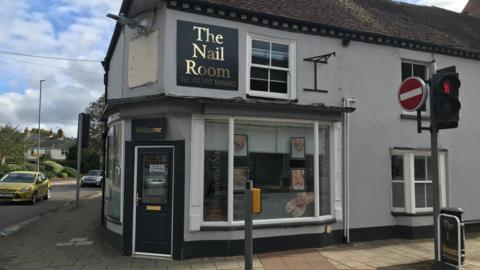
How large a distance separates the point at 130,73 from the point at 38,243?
4.47 metres

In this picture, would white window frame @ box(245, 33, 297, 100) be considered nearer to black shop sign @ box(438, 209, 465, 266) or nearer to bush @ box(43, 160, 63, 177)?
black shop sign @ box(438, 209, 465, 266)

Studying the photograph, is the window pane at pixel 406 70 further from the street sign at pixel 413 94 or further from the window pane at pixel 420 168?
the street sign at pixel 413 94

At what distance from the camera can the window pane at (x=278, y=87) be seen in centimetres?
1011

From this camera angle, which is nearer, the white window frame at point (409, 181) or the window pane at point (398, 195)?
the white window frame at point (409, 181)

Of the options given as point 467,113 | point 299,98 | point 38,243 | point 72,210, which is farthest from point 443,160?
point 72,210

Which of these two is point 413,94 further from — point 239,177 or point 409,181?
point 409,181

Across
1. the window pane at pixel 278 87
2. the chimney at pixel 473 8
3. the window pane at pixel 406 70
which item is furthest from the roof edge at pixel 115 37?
the chimney at pixel 473 8

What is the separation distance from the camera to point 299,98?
10.2 m

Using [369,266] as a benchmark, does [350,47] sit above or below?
above

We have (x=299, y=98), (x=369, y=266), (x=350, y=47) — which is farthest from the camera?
(x=350, y=47)

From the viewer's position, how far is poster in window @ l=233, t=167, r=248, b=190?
368 inches

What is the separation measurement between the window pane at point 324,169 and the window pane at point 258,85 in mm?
1645

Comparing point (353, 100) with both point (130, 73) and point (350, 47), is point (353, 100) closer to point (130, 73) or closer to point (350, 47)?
point (350, 47)

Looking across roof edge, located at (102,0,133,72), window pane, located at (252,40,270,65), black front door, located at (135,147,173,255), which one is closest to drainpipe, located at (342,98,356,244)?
window pane, located at (252,40,270,65)
